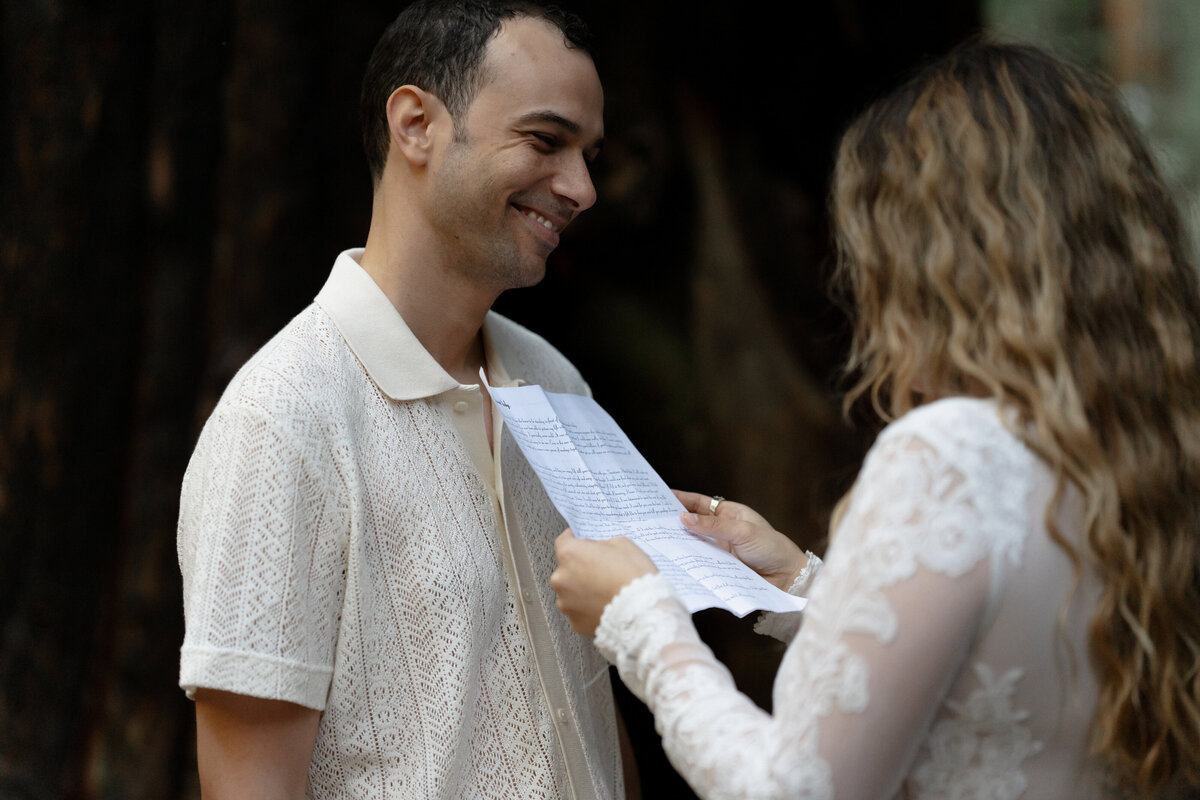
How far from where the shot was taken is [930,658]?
103 cm

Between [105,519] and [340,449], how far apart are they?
3.13 ft

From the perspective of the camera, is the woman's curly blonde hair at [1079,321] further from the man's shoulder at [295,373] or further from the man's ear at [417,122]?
the man's ear at [417,122]

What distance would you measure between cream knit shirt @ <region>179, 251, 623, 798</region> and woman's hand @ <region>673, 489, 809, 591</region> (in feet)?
0.93

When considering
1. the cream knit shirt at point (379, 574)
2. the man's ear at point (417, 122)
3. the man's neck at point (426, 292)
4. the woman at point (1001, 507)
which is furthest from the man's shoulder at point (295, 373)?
the woman at point (1001, 507)

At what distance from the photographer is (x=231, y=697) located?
4.69ft

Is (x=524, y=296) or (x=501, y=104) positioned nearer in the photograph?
(x=501, y=104)

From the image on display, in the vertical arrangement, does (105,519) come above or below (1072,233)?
below

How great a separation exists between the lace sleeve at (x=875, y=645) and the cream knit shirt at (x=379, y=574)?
58cm

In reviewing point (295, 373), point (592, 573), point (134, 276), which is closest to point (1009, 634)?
point (592, 573)

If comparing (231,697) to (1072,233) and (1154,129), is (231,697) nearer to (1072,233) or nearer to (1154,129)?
(1072,233)

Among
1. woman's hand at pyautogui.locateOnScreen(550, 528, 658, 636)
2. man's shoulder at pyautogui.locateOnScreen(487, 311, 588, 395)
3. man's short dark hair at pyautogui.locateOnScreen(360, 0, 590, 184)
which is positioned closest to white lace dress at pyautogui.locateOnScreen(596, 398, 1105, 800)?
woman's hand at pyautogui.locateOnScreen(550, 528, 658, 636)

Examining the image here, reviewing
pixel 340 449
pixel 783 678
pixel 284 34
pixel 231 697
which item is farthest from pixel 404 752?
pixel 284 34

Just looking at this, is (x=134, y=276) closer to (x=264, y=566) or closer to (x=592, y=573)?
(x=264, y=566)

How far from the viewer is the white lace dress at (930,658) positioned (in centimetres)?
103
